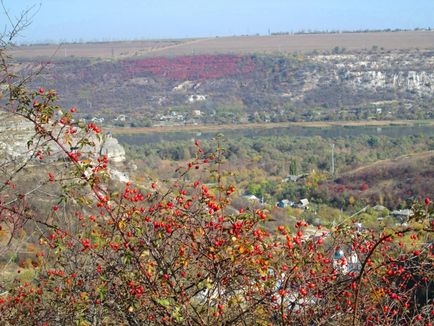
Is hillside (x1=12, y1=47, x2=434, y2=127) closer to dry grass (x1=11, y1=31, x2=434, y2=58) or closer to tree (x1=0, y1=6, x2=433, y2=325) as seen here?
dry grass (x1=11, y1=31, x2=434, y2=58)

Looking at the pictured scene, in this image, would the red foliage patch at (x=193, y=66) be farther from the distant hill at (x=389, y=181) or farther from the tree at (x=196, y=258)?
the tree at (x=196, y=258)

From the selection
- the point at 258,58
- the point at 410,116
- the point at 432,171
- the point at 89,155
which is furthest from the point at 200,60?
the point at 89,155

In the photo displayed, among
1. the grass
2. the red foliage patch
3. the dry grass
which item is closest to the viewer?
the grass

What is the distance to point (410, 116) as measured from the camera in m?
56.6

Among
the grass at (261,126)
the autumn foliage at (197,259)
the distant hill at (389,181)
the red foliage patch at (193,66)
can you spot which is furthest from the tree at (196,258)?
the red foliage patch at (193,66)

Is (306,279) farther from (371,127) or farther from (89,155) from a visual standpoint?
(371,127)

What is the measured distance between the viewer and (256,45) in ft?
261

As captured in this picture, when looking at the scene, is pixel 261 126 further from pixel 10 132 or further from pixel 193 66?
pixel 10 132

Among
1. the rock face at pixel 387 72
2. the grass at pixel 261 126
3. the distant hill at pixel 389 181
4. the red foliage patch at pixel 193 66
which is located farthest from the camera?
the red foliage patch at pixel 193 66

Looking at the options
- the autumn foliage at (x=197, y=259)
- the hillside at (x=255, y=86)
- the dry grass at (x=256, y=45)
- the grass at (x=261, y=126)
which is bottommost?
the grass at (x=261, y=126)

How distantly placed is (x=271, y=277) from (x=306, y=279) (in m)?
0.18

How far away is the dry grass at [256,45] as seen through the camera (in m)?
73.9

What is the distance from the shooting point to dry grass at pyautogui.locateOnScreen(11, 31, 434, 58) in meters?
73.9

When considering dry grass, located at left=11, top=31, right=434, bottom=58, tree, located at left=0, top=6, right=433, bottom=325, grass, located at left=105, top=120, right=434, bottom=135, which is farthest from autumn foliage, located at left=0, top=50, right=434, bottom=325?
dry grass, located at left=11, top=31, right=434, bottom=58
